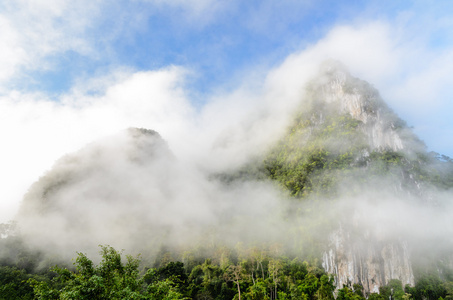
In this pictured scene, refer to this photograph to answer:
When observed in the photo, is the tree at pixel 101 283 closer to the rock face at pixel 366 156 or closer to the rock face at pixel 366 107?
the rock face at pixel 366 156

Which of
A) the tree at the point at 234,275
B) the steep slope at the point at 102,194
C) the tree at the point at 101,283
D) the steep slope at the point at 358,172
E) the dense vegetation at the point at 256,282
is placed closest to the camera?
the tree at the point at 101,283

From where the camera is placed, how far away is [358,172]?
6644 cm

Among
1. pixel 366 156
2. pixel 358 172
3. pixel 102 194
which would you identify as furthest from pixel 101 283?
pixel 102 194

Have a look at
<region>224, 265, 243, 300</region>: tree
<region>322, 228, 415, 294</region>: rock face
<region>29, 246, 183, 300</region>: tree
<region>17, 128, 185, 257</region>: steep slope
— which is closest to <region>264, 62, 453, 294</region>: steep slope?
<region>322, 228, 415, 294</region>: rock face

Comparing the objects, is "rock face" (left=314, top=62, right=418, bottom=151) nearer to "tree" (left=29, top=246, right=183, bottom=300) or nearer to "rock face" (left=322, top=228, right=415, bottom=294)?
"rock face" (left=322, top=228, right=415, bottom=294)

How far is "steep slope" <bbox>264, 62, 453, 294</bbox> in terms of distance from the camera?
5303 cm

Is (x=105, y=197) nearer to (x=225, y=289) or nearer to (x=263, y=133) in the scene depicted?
(x=263, y=133)

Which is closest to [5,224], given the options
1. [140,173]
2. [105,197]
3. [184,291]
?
[105,197]

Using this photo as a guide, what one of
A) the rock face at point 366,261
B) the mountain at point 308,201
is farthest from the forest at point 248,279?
the mountain at point 308,201

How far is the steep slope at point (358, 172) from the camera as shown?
53.0m

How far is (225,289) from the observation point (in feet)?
136

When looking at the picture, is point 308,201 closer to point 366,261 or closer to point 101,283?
point 366,261

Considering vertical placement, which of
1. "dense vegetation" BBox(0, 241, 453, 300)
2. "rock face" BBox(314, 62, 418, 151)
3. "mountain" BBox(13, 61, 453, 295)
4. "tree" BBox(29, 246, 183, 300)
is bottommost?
"dense vegetation" BBox(0, 241, 453, 300)

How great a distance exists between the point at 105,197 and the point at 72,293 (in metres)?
114
